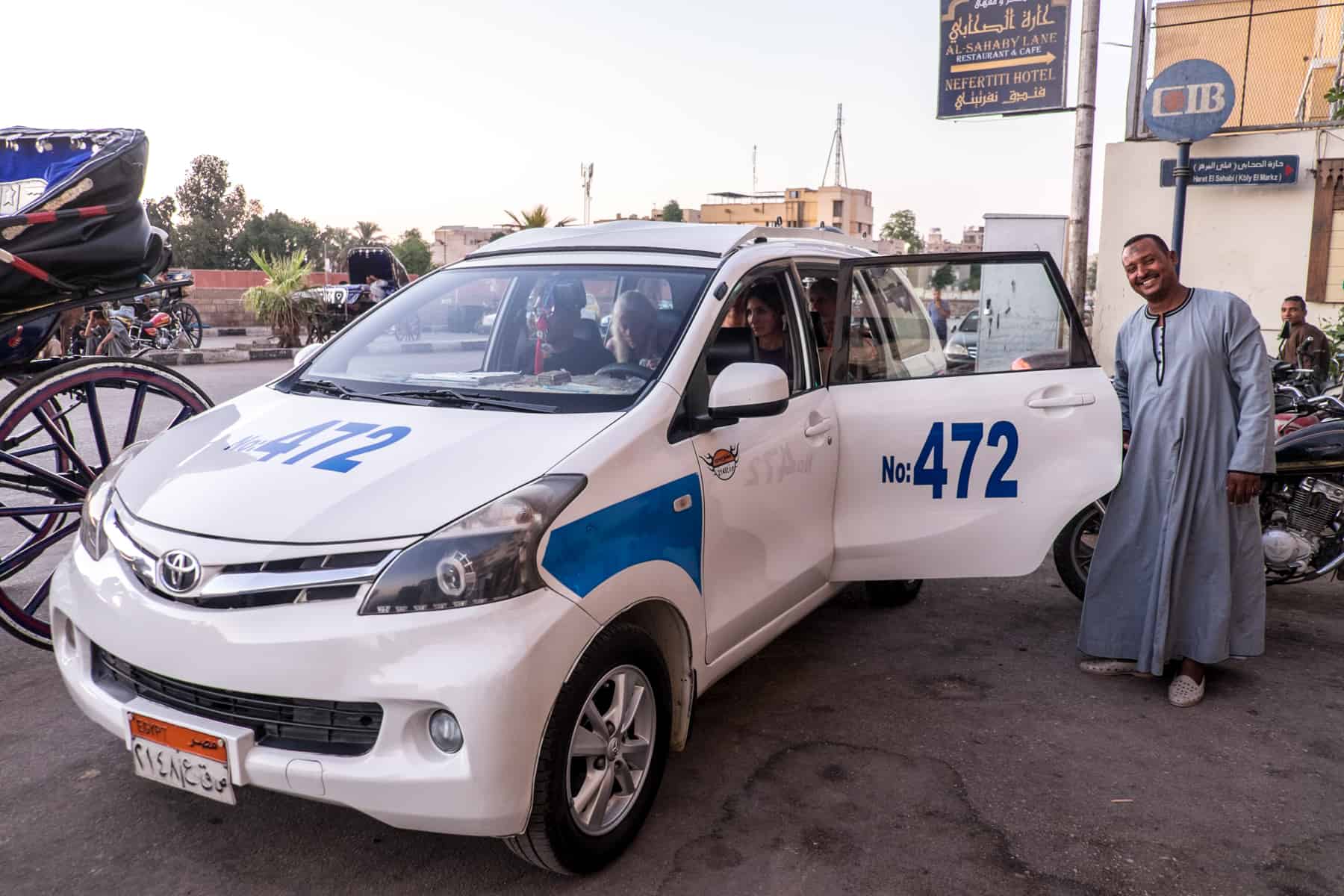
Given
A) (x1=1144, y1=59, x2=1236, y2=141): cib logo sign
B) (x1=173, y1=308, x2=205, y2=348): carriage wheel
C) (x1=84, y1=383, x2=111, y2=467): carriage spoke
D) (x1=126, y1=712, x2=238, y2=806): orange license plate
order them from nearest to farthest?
(x1=126, y1=712, x2=238, y2=806): orange license plate
(x1=84, y1=383, x2=111, y2=467): carriage spoke
(x1=1144, y1=59, x2=1236, y2=141): cib logo sign
(x1=173, y1=308, x2=205, y2=348): carriage wheel

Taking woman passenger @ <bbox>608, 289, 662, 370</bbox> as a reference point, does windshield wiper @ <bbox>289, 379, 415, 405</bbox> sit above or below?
below

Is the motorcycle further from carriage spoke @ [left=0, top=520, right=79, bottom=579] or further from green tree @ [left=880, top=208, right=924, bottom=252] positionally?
green tree @ [left=880, top=208, right=924, bottom=252]

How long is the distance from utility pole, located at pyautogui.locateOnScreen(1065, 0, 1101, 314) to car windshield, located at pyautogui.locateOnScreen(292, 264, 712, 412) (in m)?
10.9

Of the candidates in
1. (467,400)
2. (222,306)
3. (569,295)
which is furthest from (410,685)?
(222,306)

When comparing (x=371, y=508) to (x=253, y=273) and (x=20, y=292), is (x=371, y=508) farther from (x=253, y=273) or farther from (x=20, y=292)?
(x=253, y=273)

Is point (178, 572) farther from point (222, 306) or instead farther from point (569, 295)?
point (222, 306)

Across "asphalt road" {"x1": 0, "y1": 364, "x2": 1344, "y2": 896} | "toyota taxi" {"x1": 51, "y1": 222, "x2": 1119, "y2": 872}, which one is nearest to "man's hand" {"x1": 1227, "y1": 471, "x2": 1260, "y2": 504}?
"toyota taxi" {"x1": 51, "y1": 222, "x2": 1119, "y2": 872}

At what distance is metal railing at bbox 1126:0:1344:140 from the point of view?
1502cm

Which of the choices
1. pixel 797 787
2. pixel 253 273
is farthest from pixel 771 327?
pixel 253 273

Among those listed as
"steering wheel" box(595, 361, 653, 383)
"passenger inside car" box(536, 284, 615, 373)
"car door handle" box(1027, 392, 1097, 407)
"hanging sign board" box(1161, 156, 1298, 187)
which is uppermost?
"hanging sign board" box(1161, 156, 1298, 187)

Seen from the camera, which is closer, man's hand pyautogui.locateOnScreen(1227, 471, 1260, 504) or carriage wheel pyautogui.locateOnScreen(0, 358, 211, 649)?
man's hand pyautogui.locateOnScreen(1227, 471, 1260, 504)

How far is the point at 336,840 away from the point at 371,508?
105 cm

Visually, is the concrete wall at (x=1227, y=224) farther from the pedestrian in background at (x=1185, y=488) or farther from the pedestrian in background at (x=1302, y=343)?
the pedestrian in background at (x=1185, y=488)

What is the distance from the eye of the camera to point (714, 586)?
3.15 meters
